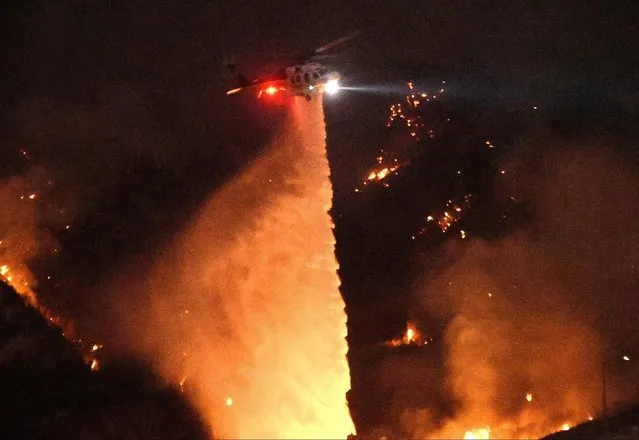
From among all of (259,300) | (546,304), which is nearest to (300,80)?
(259,300)

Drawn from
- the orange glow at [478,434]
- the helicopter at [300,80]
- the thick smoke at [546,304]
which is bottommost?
the orange glow at [478,434]

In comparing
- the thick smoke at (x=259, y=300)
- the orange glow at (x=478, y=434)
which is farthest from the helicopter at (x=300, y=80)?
the orange glow at (x=478, y=434)

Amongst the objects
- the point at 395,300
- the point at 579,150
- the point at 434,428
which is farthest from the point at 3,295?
the point at 579,150

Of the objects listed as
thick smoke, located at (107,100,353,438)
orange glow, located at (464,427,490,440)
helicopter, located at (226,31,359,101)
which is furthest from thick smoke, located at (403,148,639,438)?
helicopter, located at (226,31,359,101)

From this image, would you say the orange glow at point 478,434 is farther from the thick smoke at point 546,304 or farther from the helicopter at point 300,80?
the helicopter at point 300,80

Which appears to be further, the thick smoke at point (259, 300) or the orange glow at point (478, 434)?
the thick smoke at point (259, 300)

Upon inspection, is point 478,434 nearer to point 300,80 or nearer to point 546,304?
point 546,304
